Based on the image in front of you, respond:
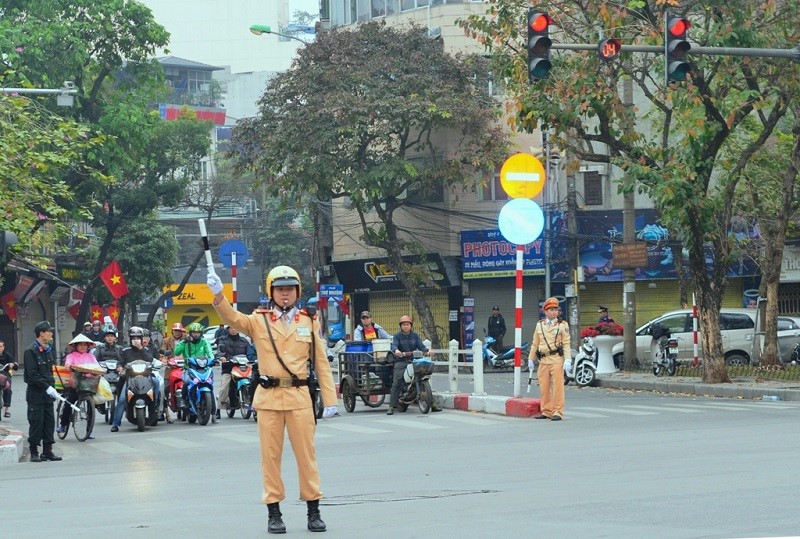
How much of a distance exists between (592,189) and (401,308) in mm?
8697

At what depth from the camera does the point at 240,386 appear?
22.3 meters

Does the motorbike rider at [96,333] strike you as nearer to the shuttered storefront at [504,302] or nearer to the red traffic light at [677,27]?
the red traffic light at [677,27]

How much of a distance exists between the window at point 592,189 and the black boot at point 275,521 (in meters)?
35.2

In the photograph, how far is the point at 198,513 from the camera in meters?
10.2

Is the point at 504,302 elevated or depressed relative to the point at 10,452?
elevated

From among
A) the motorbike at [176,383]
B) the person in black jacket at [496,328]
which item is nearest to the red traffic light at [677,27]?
the motorbike at [176,383]

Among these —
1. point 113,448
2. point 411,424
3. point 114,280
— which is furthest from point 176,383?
point 114,280

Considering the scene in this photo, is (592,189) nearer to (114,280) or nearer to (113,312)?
(114,280)

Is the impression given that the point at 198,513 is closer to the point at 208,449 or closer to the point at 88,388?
the point at 208,449

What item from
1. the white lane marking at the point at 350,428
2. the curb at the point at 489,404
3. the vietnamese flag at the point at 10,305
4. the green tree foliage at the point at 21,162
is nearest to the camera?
the white lane marking at the point at 350,428

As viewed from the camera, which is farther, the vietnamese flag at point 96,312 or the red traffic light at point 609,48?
the vietnamese flag at point 96,312

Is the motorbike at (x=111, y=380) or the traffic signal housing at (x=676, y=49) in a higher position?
the traffic signal housing at (x=676, y=49)

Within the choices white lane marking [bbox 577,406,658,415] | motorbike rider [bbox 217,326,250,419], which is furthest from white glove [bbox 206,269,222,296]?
motorbike rider [bbox 217,326,250,419]

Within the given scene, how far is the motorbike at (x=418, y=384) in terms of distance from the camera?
21.7 meters
